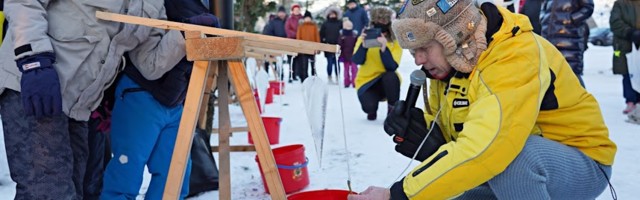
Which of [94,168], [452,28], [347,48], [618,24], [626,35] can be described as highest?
[452,28]

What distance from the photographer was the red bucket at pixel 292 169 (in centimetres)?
317

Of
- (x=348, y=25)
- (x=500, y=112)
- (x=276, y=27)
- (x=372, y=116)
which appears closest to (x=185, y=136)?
(x=500, y=112)

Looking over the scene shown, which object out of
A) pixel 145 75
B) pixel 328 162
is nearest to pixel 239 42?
pixel 145 75

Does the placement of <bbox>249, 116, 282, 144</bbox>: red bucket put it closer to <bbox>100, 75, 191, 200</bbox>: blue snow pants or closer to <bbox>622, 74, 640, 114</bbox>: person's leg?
<bbox>100, 75, 191, 200</bbox>: blue snow pants

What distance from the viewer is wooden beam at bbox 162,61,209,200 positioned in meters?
1.99

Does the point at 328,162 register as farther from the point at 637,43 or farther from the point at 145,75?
the point at 637,43

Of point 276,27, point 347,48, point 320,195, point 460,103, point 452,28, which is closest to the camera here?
point 452,28

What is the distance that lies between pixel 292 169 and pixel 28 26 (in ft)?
5.56

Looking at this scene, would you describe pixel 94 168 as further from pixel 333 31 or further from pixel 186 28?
pixel 333 31

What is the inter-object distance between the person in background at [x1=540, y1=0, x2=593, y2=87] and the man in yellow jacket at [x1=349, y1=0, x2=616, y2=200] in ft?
13.9

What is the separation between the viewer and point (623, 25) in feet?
18.8

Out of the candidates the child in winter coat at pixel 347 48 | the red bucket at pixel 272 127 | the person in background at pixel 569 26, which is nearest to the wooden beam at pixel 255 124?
the red bucket at pixel 272 127

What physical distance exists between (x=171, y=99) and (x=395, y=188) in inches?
48.4

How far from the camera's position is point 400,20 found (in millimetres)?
1793
